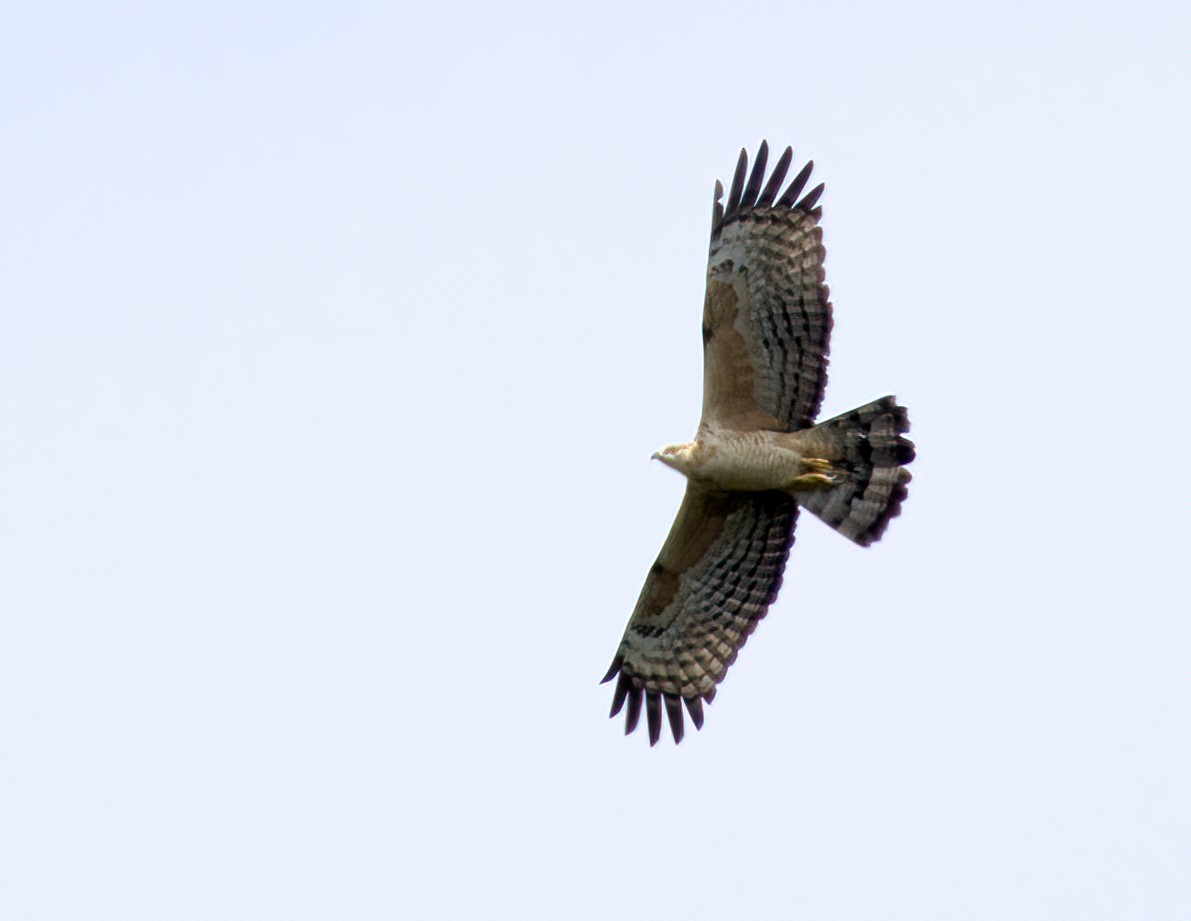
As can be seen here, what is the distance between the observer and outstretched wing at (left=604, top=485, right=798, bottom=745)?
1292 centimetres

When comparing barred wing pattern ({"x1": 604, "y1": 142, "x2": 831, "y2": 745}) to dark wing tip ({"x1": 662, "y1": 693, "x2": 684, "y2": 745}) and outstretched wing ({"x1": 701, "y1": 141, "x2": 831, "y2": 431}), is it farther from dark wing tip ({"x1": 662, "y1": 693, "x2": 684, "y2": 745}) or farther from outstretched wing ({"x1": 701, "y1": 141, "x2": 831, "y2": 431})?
dark wing tip ({"x1": 662, "y1": 693, "x2": 684, "y2": 745})

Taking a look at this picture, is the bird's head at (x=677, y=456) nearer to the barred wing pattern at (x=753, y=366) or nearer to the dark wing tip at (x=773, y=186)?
the barred wing pattern at (x=753, y=366)

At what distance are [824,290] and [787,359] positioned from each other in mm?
523

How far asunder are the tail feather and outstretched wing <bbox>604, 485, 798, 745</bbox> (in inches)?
18.0

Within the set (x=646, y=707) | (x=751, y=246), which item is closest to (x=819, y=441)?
(x=751, y=246)

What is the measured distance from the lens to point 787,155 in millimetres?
12469

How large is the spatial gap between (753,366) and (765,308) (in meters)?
0.41

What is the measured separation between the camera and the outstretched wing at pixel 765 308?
12.2 m

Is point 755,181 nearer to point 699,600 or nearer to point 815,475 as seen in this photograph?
point 815,475

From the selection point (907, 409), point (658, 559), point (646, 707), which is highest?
point (907, 409)

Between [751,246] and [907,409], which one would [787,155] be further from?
[907,409]

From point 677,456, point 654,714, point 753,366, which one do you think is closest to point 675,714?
point 654,714

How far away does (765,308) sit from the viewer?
12242 mm

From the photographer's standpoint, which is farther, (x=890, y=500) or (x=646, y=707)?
(x=646, y=707)
